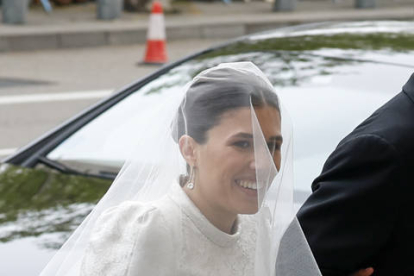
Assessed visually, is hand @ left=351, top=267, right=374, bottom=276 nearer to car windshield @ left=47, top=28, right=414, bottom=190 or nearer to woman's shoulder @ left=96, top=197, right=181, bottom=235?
woman's shoulder @ left=96, top=197, right=181, bottom=235

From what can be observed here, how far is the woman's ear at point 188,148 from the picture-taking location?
6.03ft

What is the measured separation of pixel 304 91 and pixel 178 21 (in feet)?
35.7

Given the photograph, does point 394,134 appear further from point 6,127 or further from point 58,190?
point 6,127

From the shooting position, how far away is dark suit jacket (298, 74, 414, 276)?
191 centimetres

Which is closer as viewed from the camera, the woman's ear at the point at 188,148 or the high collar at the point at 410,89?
the woman's ear at the point at 188,148

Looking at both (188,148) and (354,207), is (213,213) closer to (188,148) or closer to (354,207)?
(188,148)

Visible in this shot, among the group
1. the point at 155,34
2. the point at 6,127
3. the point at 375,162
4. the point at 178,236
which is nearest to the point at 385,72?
the point at 375,162

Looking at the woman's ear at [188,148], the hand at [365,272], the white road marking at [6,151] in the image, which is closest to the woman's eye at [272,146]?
the woman's ear at [188,148]

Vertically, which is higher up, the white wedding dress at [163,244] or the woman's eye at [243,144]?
the woman's eye at [243,144]

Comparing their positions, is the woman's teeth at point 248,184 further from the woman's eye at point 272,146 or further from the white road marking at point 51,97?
the white road marking at point 51,97

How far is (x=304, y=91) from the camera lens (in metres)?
3.13

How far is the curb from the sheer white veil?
10.4m

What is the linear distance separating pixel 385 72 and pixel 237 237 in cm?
139

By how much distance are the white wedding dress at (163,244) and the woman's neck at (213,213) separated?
13mm
